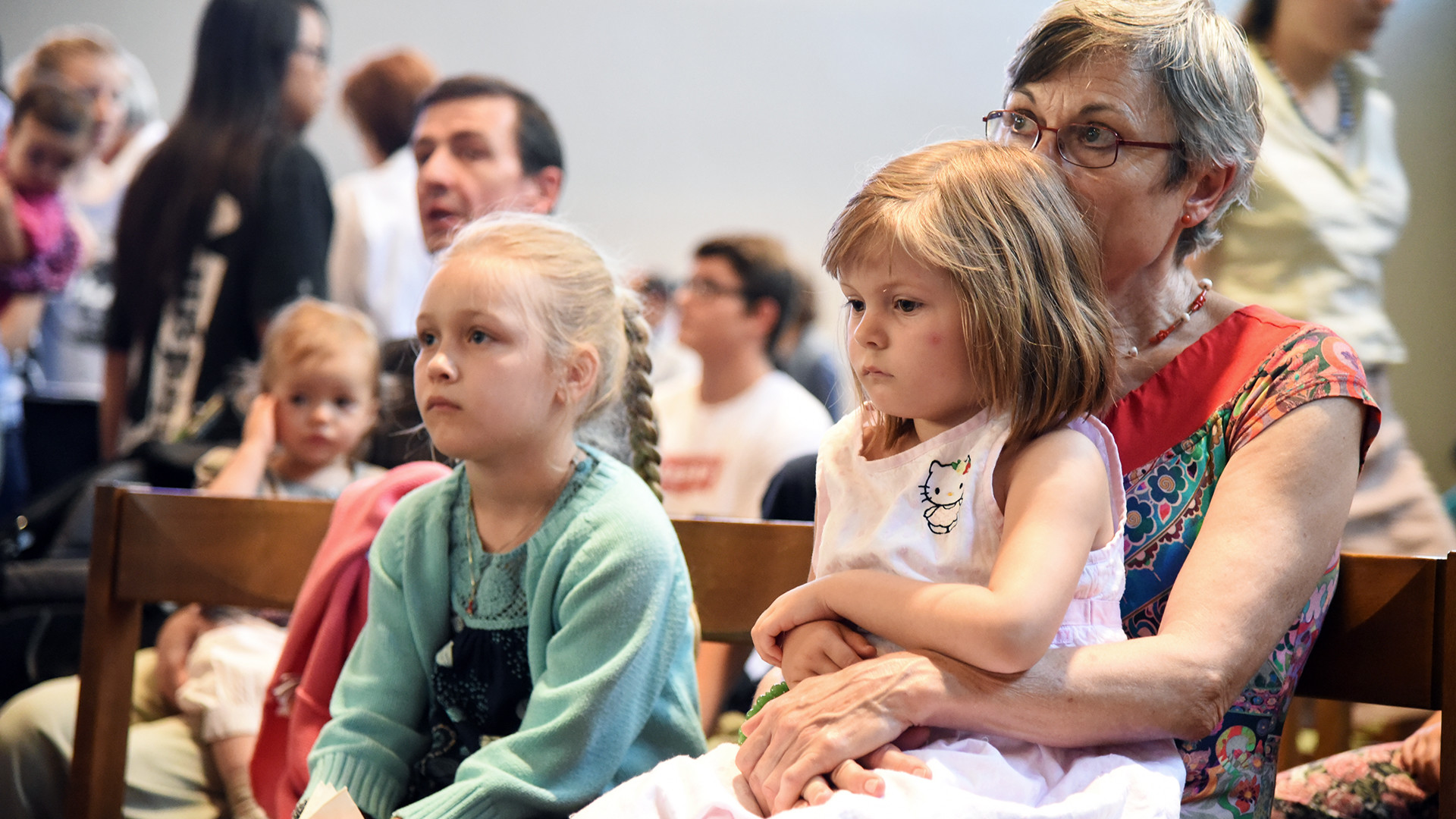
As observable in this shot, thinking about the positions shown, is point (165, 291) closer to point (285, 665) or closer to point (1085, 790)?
point (285, 665)

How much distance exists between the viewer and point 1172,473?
127 centimetres

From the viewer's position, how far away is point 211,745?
2.09 m

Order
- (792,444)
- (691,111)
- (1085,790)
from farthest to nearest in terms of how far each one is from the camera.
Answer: (691,111) < (792,444) < (1085,790)

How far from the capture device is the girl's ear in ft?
4.99

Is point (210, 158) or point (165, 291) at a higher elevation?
point (210, 158)

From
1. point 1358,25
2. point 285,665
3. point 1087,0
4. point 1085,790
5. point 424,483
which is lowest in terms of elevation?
point 285,665

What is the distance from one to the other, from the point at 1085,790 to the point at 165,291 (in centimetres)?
399

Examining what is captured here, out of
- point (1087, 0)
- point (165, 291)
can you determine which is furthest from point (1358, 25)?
point (165, 291)

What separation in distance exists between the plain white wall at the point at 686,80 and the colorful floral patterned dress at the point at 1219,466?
363 centimetres

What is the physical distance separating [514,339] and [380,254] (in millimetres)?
2787

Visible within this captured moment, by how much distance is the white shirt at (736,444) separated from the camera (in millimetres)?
3555

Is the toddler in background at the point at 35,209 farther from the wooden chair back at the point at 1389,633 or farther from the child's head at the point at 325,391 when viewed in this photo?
the wooden chair back at the point at 1389,633

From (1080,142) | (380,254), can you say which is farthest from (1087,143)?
(380,254)

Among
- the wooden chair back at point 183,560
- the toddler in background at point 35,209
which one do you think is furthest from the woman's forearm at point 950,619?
the toddler in background at point 35,209
